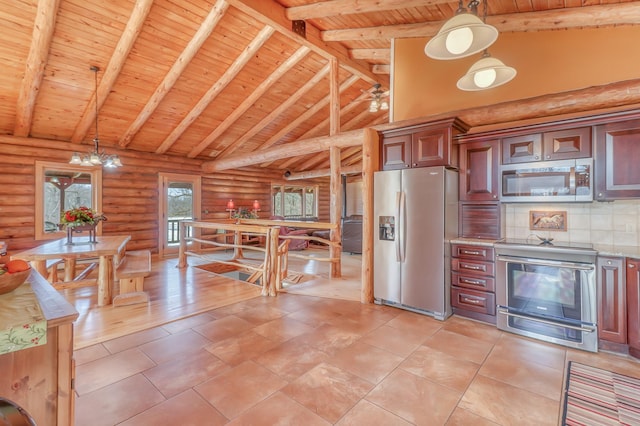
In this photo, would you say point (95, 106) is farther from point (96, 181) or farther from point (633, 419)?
point (633, 419)

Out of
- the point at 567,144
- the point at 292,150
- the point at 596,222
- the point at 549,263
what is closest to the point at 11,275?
the point at 549,263

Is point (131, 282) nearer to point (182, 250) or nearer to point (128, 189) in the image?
point (182, 250)

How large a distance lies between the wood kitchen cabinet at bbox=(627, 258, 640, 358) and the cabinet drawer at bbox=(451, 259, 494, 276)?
1.07 meters

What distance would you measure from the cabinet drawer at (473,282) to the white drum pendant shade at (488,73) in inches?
81.0

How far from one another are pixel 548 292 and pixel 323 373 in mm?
2417

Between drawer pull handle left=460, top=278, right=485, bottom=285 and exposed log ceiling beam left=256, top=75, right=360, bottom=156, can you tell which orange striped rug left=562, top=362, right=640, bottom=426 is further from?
exposed log ceiling beam left=256, top=75, right=360, bottom=156

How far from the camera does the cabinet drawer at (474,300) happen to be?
3.33 m

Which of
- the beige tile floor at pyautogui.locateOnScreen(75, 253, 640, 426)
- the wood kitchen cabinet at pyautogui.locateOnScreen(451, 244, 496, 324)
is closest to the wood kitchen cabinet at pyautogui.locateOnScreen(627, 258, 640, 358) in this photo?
Result: the beige tile floor at pyautogui.locateOnScreen(75, 253, 640, 426)

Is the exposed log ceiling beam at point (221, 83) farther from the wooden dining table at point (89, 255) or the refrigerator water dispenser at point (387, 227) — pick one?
the refrigerator water dispenser at point (387, 227)

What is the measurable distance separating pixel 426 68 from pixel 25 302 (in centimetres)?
492

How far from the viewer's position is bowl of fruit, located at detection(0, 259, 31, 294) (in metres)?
1.26

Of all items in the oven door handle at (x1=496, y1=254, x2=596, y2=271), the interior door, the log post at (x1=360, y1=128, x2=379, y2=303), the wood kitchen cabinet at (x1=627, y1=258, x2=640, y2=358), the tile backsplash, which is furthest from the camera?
the interior door

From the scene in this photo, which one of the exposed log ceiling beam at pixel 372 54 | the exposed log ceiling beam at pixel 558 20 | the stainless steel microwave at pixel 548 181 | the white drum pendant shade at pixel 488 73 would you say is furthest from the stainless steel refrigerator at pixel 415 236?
the exposed log ceiling beam at pixel 372 54

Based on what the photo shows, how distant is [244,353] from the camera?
267cm
